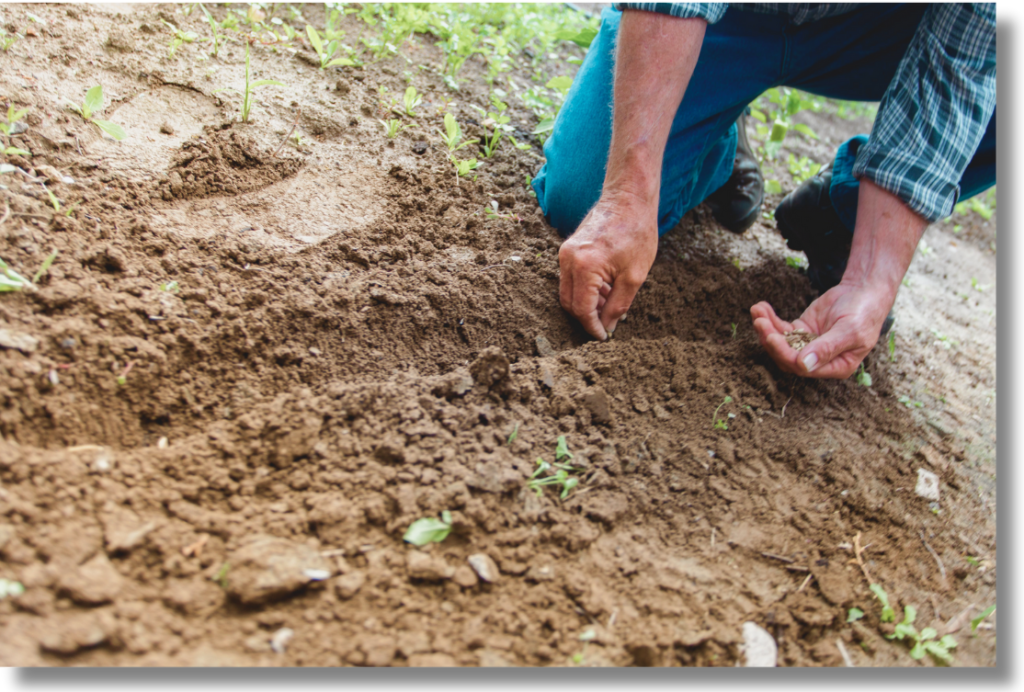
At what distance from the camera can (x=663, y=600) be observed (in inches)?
46.6

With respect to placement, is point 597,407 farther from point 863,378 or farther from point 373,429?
point 863,378

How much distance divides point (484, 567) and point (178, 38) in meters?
2.16

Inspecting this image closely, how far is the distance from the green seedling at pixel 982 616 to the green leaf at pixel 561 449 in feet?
3.28

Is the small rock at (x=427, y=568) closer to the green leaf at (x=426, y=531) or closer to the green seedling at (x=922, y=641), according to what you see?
the green leaf at (x=426, y=531)

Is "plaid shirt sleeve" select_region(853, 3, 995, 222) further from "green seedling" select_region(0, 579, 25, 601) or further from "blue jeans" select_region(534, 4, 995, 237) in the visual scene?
"green seedling" select_region(0, 579, 25, 601)

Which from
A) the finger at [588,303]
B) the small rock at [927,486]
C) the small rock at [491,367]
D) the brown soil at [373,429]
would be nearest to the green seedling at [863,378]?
the brown soil at [373,429]

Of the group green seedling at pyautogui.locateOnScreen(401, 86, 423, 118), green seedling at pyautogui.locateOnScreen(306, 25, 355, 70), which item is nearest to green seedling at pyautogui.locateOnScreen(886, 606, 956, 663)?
green seedling at pyautogui.locateOnScreen(401, 86, 423, 118)

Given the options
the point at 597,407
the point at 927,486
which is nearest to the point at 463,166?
the point at 597,407

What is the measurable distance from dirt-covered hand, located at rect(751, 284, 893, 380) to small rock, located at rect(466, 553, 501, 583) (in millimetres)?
1104

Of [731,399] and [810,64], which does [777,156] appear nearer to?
[810,64]

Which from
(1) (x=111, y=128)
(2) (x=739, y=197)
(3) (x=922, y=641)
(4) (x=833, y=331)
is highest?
(2) (x=739, y=197)

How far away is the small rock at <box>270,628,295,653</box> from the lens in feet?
3.17

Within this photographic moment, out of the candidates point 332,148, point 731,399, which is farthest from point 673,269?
point 332,148

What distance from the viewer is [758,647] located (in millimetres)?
1170
